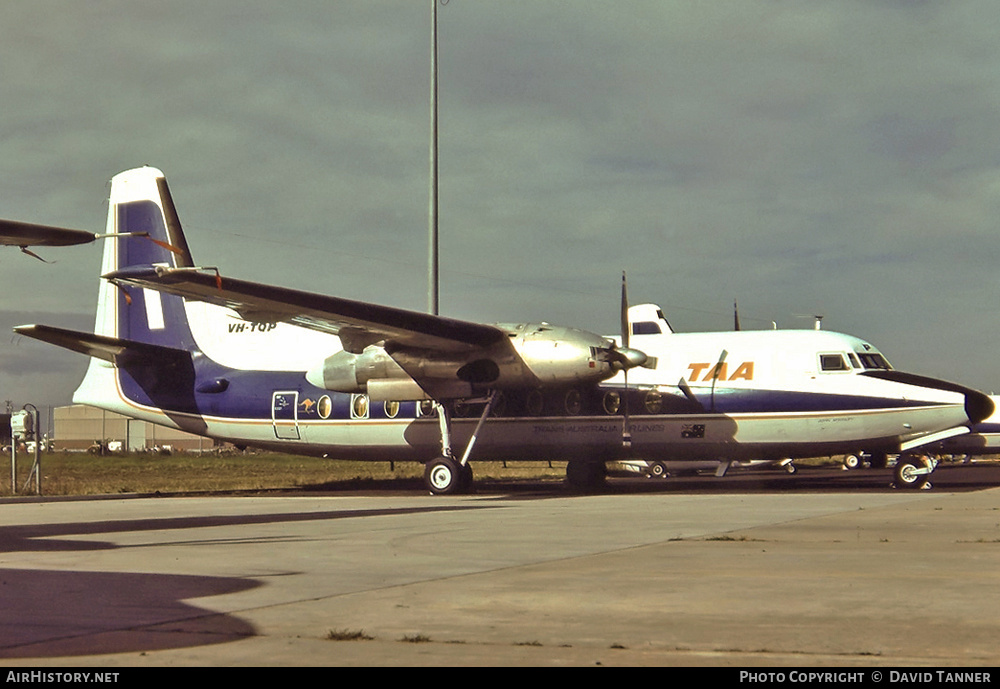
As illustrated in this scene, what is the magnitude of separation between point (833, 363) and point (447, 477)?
29.8 feet

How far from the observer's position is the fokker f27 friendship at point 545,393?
2358 centimetres

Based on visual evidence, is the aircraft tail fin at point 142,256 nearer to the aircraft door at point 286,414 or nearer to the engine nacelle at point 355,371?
the aircraft door at point 286,414

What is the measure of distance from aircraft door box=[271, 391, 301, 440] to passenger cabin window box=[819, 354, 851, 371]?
1343 centimetres

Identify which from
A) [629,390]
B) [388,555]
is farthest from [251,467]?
[388,555]

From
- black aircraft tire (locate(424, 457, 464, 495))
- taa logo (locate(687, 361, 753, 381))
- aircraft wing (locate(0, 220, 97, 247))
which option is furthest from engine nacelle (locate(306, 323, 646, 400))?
aircraft wing (locate(0, 220, 97, 247))

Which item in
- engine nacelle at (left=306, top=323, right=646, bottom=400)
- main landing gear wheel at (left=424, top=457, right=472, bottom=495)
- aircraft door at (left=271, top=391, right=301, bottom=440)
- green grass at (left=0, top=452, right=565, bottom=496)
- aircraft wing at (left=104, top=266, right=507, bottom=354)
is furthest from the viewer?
green grass at (left=0, top=452, right=565, bottom=496)

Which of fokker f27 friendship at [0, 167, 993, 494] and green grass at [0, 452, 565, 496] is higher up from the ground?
fokker f27 friendship at [0, 167, 993, 494]

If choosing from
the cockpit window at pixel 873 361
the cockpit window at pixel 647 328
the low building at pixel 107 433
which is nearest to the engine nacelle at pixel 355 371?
the cockpit window at pixel 873 361

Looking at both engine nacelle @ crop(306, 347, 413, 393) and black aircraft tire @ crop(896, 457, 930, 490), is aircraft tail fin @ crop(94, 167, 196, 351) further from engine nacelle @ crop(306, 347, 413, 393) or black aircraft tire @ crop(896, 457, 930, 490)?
black aircraft tire @ crop(896, 457, 930, 490)

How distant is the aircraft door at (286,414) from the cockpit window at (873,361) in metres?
14.3

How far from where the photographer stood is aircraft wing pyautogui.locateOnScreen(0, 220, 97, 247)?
880 centimetres

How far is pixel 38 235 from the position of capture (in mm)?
8992

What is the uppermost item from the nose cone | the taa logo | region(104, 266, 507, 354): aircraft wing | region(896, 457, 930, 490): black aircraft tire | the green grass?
region(104, 266, 507, 354): aircraft wing

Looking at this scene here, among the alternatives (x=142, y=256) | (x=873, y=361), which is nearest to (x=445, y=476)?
(x=873, y=361)
